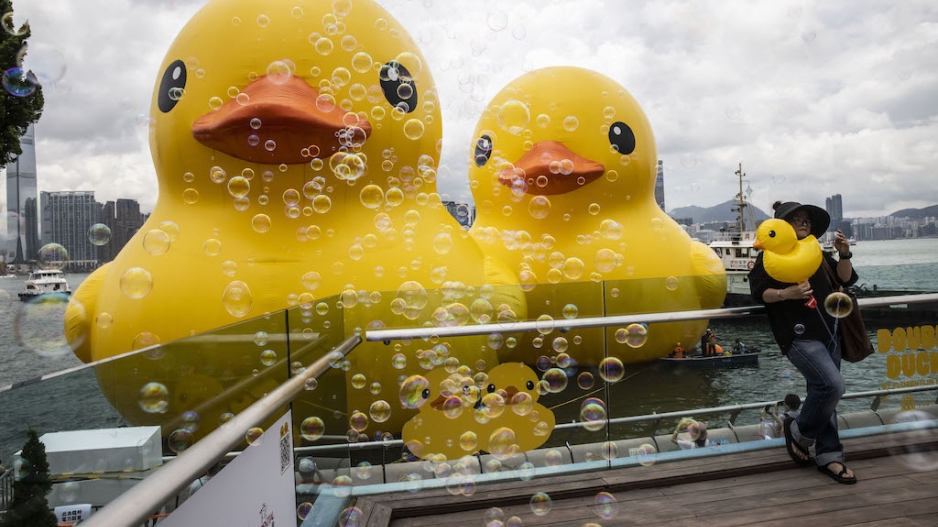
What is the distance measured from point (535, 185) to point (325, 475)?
4541mm

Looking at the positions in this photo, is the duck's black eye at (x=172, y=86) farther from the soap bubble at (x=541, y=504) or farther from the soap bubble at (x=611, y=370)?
the soap bubble at (x=541, y=504)

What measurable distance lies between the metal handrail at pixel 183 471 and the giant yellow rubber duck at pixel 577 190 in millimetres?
4783

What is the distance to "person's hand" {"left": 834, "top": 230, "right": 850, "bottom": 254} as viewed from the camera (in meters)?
2.71

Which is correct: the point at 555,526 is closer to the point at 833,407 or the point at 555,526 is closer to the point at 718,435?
the point at 833,407

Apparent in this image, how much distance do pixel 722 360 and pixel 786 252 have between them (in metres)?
1.43

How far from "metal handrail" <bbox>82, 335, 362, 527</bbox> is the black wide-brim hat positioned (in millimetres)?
2228

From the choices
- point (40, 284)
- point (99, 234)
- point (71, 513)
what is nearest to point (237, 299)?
point (99, 234)

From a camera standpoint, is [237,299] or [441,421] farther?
[237,299]

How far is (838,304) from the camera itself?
258cm

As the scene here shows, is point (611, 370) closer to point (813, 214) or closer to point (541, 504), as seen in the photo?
point (541, 504)

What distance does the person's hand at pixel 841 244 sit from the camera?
2711 millimetres

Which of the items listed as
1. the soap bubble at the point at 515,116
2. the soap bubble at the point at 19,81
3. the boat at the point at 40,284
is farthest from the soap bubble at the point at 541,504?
the boat at the point at 40,284

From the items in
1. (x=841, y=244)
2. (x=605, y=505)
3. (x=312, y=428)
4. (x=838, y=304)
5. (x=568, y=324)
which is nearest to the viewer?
(x=312, y=428)

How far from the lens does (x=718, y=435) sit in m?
3.40
